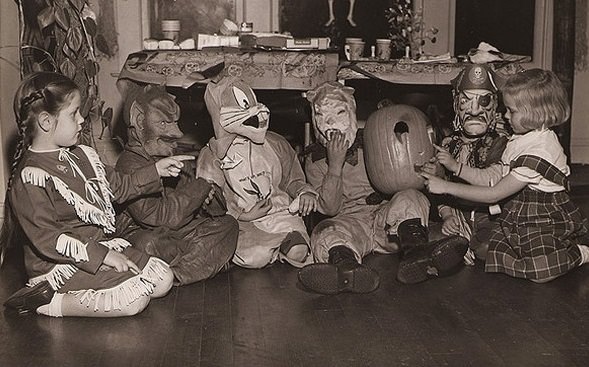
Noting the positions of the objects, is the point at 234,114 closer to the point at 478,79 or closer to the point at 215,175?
the point at 215,175

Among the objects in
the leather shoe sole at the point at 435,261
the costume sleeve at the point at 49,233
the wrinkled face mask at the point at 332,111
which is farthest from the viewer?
the wrinkled face mask at the point at 332,111

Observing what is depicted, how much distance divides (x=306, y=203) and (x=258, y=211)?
231mm

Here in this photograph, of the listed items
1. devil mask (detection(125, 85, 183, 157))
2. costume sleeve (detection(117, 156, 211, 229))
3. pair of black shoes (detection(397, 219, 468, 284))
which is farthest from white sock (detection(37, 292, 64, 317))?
pair of black shoes (detection(397, 219, 468, 284))

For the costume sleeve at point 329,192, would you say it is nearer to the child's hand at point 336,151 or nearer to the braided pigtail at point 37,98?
the child's hand at point 336,151

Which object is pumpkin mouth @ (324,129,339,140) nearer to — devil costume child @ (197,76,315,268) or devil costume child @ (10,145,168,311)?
devil costume child @ (197,76,315,268)

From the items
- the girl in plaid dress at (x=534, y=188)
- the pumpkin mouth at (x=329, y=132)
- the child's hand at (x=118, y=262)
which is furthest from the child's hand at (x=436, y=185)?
the child's hand at (x=118, y=262)

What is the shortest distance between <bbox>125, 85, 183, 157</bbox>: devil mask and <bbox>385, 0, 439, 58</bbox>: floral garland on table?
2.53 metres

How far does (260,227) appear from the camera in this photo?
4.04 m

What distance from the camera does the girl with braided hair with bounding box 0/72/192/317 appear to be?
321 cm

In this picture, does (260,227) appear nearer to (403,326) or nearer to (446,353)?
(403,326)

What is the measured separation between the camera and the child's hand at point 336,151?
3951 mm

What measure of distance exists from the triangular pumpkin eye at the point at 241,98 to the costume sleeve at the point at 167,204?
1.37 ft

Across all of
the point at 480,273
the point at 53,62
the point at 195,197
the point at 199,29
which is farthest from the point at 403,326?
the point at 199,29

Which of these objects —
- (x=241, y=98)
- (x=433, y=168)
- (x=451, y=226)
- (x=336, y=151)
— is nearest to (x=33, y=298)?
(x=241, y=98)
